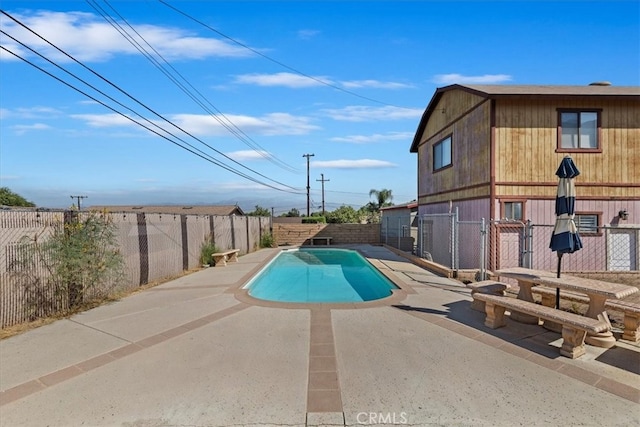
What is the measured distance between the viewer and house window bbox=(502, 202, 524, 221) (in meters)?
10.2

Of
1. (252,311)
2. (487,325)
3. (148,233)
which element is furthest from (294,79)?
(487,325)

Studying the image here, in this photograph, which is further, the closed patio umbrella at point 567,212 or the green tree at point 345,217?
the green tree at point 345,217

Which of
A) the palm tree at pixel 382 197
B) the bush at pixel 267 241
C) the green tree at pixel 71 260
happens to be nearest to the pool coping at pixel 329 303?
the green tree at pixel 71 260

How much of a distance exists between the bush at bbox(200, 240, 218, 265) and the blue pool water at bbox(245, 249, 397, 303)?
211 cm

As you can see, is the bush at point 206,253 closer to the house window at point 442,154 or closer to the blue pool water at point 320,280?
the blue pool water at point 320,280

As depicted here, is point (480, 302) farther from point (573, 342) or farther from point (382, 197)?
point (382, 197)

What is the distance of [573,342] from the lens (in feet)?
14.0

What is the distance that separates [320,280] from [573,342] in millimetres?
8553

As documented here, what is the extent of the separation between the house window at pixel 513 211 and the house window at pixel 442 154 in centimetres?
343

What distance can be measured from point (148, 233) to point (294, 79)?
10.3 meters

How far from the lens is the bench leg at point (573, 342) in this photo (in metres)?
4.21

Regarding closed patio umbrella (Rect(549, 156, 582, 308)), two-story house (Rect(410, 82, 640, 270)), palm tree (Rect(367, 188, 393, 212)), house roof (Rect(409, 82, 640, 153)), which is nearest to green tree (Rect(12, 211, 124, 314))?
closed patio umbrella (Rect(549, 156, 582, 308))

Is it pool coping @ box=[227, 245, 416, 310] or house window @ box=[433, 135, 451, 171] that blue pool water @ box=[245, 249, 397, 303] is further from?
house window @ box=[433, 135, 451, 171]

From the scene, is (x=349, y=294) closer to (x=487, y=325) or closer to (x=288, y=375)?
(x=487, y=325)
